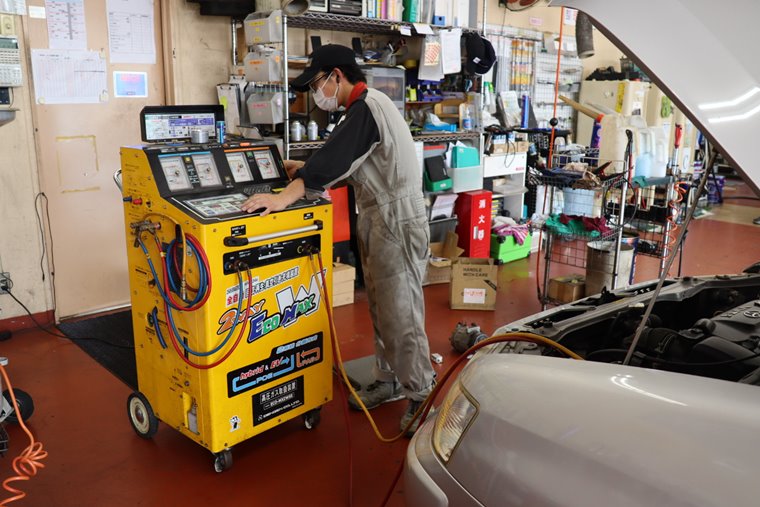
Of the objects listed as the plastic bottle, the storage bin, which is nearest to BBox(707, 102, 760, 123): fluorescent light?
the storage bin

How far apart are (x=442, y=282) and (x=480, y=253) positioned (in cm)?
69

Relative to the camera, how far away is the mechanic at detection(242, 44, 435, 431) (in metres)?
2.94

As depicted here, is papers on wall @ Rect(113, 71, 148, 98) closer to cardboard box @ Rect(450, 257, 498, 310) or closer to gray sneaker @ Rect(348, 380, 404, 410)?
cardboard box @ Rect(450, 257, 498, 310)

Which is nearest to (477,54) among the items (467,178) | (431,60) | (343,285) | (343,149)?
(431,60)

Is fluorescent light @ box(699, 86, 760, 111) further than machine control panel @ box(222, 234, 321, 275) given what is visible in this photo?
No

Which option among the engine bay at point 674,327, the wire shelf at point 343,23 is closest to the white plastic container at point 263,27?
the wire shelf at point 343,23

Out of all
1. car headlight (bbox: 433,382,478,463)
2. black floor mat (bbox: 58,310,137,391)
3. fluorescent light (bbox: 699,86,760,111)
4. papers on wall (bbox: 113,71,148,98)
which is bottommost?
black floor mat (bbox: 58,310,137,391)

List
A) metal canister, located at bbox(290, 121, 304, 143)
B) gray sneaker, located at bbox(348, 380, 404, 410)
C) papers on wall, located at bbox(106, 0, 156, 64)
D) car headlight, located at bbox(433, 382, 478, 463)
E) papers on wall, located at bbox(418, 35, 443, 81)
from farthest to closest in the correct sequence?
papers on wall, located at bbox(418, 35, 443, 81)
metal canister, located at bbox(290, 121, 304, 143)
papers on wall, located at bbox(106, 0, 156, 64)
gray sneaker, located at bbox(348, 380, 404, 410)
car headlight, located at bbox(433, 382, 478, 463)

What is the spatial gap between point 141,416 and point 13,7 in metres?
2.64

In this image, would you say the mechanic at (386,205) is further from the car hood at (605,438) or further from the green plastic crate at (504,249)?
the green plastic crate at (504,249)

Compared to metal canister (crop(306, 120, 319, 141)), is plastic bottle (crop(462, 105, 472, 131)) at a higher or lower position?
higher

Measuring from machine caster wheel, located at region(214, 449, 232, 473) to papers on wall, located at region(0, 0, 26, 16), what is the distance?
117 inches

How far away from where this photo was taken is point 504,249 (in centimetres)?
620

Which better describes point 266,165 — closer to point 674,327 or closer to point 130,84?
point 674,327
